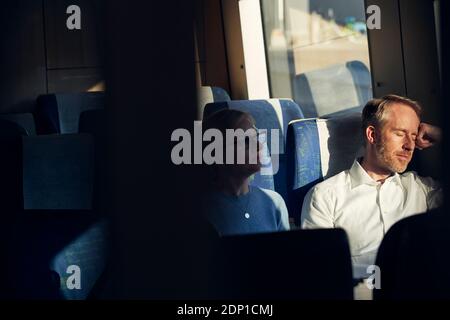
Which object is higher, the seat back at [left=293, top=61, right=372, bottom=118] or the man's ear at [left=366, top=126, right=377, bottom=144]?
the seat back at [left=293, top=61, right=372, bottom=118]

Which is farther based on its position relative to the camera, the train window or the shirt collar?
the train window

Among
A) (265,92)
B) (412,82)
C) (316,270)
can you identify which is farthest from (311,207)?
(265,92)

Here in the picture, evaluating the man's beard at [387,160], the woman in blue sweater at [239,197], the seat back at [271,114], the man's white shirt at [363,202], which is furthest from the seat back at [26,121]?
the man's beard at [387,160]

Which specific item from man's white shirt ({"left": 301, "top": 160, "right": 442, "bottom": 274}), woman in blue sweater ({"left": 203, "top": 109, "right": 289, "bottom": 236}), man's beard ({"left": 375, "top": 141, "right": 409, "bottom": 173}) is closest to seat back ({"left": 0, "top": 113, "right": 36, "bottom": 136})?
woman in blue sweater ({"left": 203, "top": 109, "right": 289, "bottom": 236})

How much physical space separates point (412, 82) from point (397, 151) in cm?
57

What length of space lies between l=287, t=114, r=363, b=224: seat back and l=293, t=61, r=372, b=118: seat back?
A: 92 cm

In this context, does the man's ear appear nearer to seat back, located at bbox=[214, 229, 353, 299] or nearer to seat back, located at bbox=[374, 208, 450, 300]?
seat back, located at bbox=[374, 208, 450, 300]

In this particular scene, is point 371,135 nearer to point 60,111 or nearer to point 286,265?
point 286,265

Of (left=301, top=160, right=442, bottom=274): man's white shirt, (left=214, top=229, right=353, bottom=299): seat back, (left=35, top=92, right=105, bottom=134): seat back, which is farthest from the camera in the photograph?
(left=35, top=92, right=105, bottom=134): seat back

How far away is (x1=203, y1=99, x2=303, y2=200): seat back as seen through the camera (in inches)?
120

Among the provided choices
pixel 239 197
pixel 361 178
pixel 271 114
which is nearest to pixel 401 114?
pixel 361 178

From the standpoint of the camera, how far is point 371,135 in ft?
9.05

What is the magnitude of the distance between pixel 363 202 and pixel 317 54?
1.88m
